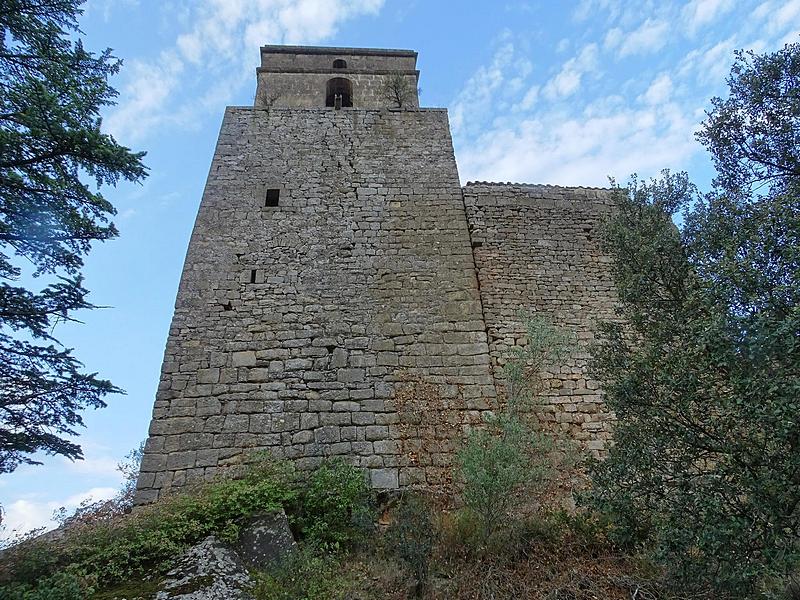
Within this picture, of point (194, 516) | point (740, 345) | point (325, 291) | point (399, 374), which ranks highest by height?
point (325, 291)

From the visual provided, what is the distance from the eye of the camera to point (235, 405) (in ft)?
23.6

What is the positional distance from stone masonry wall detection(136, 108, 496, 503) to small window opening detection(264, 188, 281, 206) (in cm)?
10

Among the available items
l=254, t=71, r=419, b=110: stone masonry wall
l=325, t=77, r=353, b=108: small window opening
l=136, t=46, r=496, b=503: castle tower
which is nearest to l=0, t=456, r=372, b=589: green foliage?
l=136, t=46, r=496, b=503: castle tower

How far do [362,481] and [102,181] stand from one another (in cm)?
486

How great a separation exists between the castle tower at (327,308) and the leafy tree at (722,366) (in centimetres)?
266

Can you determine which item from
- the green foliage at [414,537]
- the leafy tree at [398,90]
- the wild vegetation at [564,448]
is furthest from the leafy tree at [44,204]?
the leafy tree at [398,90]

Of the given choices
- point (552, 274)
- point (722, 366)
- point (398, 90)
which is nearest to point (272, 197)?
point (398, 90)

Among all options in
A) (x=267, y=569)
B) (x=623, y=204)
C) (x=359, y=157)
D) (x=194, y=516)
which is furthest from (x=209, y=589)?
(x=359, y=157)

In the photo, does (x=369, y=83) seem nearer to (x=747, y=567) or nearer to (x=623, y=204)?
(x=623, y=204)

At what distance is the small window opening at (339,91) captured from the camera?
1294 cm

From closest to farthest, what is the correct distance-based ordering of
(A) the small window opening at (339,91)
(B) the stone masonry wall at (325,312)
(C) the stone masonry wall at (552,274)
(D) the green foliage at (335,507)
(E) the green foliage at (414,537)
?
(E) the green foliage at (414,537) < (D) the green foliage at (335,507) < (B) the stone masonry wall at (325,312) < (C) the stone masonry wall at (552,274) < (A) the small window opening at (339,91)

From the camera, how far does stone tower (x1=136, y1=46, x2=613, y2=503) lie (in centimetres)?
704

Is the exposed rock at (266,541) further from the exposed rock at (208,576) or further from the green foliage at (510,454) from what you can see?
the green foliage at (510,454)

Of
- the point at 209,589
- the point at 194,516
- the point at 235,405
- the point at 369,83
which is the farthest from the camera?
the point at 369,83
